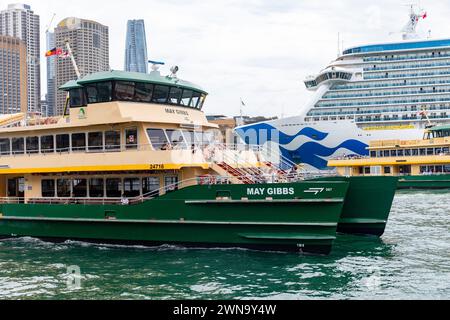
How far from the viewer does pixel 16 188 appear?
1889 cm

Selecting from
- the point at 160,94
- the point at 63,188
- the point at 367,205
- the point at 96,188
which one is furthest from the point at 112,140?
the point at 367,205

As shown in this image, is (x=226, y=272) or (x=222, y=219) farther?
(x=222, y=219)

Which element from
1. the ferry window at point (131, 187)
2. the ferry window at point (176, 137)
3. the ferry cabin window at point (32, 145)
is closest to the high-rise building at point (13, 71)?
the ferry cabin window at point (32, 145)

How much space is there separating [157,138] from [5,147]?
6495 millimetres

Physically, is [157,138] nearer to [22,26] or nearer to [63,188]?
[63,188]

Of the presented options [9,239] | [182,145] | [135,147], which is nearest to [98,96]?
[135,147]

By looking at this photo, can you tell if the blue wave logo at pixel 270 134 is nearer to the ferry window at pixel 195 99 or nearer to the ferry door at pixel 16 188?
the ferry window at pixel 195 99

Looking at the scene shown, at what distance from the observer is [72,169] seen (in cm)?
1625

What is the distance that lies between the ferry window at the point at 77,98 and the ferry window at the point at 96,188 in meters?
2.54

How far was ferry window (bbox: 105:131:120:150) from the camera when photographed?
1609 centimetres

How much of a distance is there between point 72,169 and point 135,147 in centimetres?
226

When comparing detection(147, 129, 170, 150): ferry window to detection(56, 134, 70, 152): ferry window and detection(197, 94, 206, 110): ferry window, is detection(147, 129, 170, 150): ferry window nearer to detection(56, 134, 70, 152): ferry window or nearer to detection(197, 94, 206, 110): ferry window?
detection(197, 94, 206, 110): ferry window

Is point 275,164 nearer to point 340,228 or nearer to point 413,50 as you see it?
point 340,228

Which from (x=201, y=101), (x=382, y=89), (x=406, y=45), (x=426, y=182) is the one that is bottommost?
(x=426, y=182)
